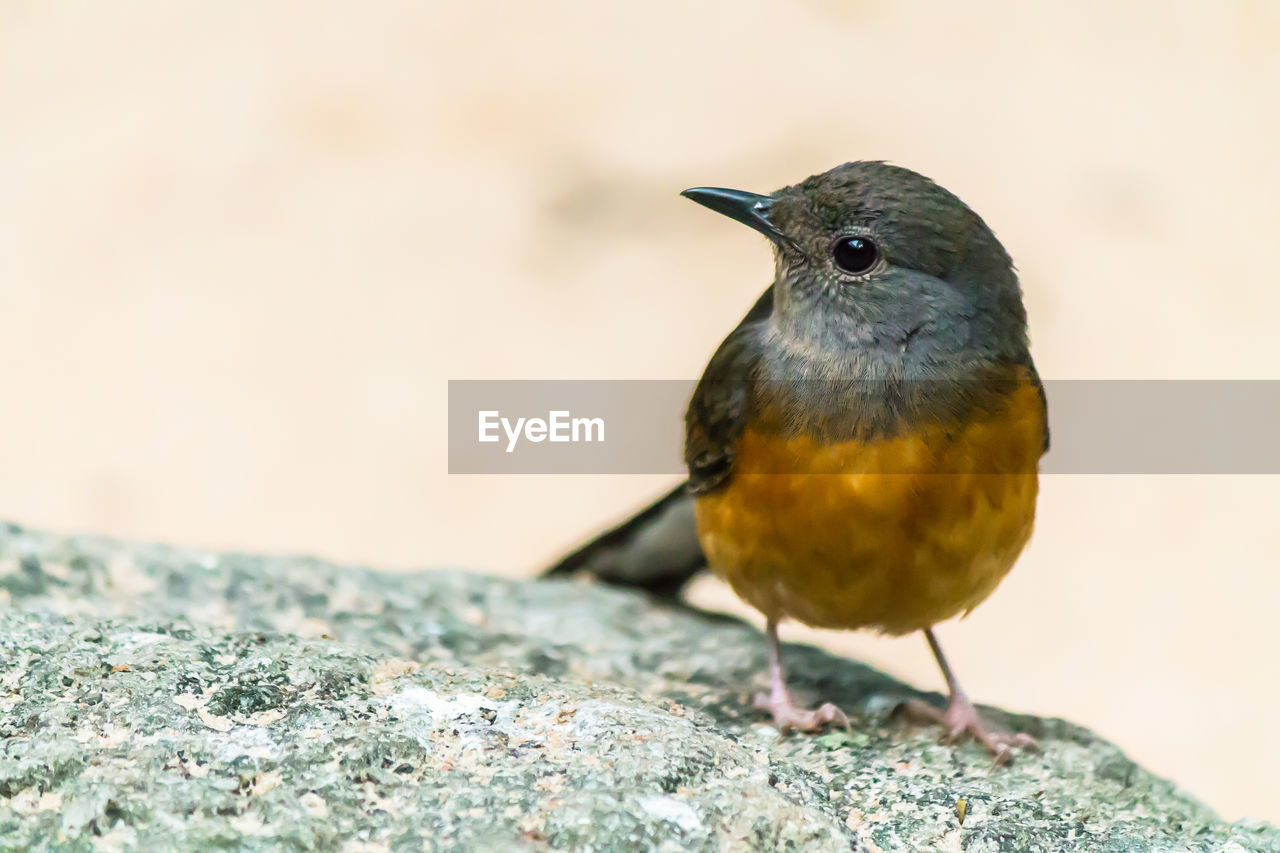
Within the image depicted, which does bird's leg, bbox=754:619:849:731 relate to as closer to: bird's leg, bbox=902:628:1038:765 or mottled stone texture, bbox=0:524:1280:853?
mottled stone texture, bbox=0:524:1280:853

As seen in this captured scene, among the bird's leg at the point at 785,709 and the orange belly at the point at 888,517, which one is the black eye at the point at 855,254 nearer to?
the orange belly at the point at 888,517

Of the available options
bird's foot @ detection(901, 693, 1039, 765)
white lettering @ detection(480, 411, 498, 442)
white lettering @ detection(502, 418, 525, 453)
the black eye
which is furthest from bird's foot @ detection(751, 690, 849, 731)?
white lettering @ detection(480, 411, 498, 442)

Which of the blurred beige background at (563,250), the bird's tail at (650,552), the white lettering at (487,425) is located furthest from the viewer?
the white lettering at (487,425)

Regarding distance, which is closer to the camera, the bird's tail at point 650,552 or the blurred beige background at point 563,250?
the bird's tail at point 650,552

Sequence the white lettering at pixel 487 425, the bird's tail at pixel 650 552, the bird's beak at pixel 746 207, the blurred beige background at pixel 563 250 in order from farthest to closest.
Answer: the white lettering at pixel 487 425
the blurred beige background at pixel 563 250
the bird's tail at pixel 650 552
the bird's beak at pixel 746 207

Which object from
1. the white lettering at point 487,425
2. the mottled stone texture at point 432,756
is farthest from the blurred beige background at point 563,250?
the mottled stone texture at point 432,756

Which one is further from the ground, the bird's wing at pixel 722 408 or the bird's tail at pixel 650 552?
the bird's wing at pixel 722 408

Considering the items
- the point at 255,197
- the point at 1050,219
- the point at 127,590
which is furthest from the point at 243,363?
the point at 1050,219
